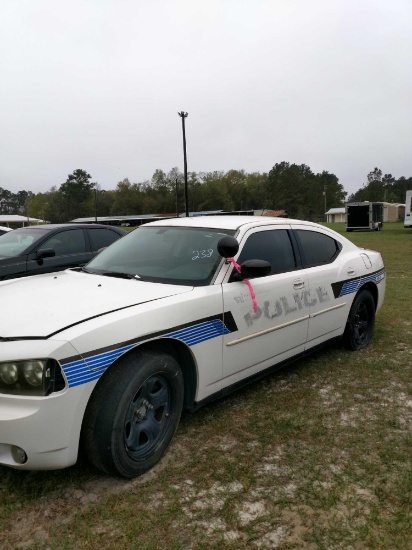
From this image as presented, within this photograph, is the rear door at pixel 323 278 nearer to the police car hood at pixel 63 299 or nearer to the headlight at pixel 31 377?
the police car hood at pixel 63 299

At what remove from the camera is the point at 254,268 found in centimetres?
319

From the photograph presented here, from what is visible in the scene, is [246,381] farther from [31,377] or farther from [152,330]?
[31,377]

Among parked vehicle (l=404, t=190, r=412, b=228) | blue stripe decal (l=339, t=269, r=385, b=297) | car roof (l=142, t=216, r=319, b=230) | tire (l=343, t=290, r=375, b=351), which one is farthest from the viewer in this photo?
parked vehicle (l=404, t=190, r=412, b=228)

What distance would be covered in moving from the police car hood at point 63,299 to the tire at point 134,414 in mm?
352

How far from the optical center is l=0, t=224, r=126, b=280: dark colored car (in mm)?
6430

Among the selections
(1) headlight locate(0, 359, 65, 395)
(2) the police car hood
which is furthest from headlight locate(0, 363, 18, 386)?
(2) the police car hood

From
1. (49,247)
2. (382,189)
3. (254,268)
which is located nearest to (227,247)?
(254,268)

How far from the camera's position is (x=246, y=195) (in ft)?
349

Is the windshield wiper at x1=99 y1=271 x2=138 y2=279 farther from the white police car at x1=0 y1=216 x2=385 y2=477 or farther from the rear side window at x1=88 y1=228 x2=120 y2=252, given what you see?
the rear side window at x1=88 y1=228 x2=120 y2=252

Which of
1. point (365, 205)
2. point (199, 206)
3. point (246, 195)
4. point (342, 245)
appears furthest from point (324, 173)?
point (342, 245)

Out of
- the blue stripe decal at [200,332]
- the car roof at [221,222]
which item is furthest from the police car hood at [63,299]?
the car roof at [221,222]

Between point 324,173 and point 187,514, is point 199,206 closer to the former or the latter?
point 324,173

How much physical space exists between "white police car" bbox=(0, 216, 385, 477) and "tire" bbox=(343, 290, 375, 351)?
0.16 metres

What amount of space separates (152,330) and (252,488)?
101 centimetres
